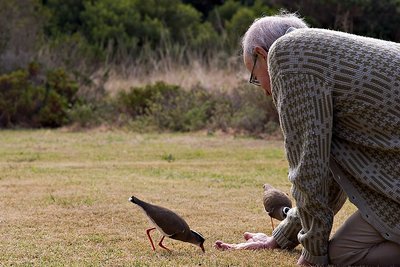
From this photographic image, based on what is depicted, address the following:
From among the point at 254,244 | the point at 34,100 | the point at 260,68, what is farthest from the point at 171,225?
the point at 34,100

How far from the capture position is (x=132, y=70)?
2025cm

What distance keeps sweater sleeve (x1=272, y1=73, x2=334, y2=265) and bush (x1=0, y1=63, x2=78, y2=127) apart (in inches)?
496

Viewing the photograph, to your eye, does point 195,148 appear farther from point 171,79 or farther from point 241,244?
point 241,244

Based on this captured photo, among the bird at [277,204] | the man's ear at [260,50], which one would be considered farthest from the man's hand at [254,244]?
the man's ear at [260,50]

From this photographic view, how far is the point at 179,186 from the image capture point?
903cm

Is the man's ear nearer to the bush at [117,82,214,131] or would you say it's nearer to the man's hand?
the man's hand

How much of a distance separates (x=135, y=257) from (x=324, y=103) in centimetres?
163

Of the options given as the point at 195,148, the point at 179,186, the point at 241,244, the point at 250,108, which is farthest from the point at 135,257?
the point at 250,108

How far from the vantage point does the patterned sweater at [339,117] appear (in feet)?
15.2

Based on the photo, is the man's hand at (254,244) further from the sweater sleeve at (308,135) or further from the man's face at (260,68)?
the man's face at (260,68)

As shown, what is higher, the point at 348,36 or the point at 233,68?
the point at 348,36

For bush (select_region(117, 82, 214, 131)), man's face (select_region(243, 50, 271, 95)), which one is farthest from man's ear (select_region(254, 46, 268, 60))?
bush (select_region(117, 82, 214, 131))

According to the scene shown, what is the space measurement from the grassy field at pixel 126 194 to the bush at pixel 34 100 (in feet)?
7.40

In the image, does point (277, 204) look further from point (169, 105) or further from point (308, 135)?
point (169, 105)
